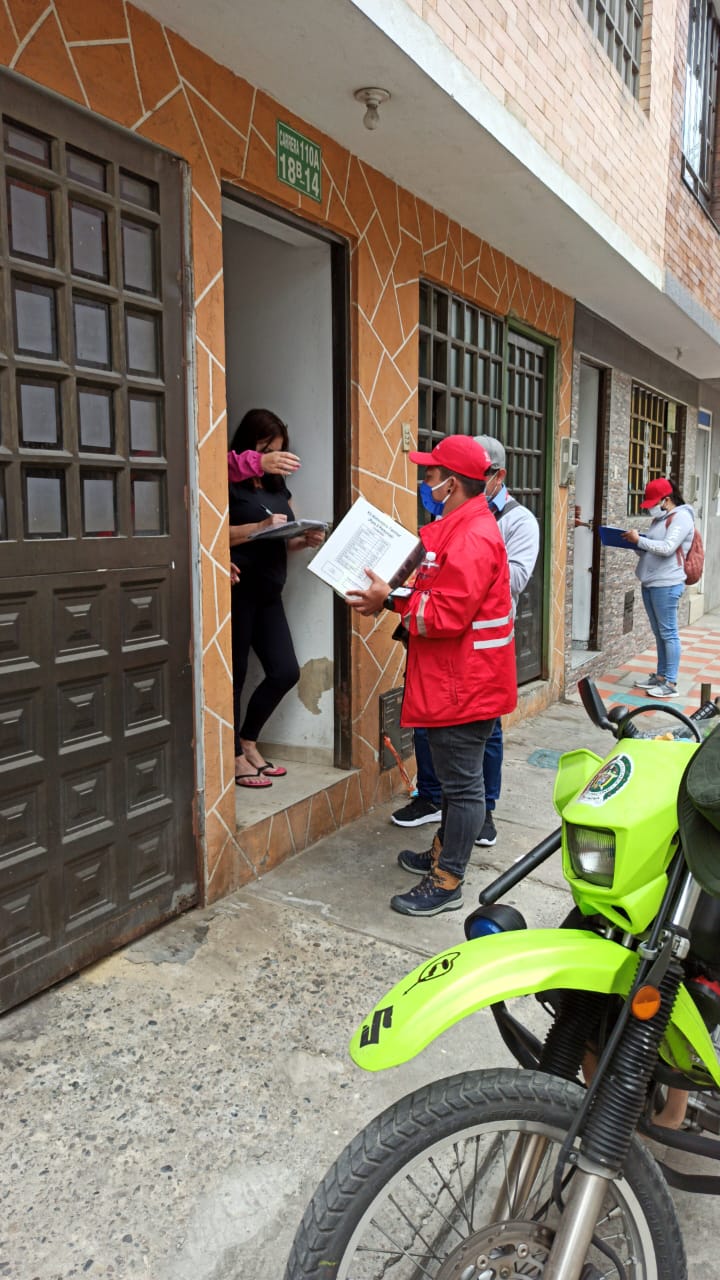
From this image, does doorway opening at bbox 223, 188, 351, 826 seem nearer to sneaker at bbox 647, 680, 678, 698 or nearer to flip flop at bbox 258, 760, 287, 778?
flip flop at bbox 258, 760, 287, 778

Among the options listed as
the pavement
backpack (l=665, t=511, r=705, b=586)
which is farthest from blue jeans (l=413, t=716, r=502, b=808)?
backpack (l=665, t=511, r=705, b=586)

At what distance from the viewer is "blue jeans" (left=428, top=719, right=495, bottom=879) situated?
3.48 meters

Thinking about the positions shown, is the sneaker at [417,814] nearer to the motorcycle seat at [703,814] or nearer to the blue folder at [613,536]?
the motorcycle seat at [703,814]

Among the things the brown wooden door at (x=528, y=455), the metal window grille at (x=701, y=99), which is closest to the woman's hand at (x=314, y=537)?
the brown wooden door at (x=528, y=455)

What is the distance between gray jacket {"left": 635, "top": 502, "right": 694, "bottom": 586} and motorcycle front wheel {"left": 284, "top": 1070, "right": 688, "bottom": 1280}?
683 cm

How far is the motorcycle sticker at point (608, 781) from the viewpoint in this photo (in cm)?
162

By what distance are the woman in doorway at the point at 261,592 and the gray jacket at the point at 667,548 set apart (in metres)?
4.42

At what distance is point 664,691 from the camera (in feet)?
25.6

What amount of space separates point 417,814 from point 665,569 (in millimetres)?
4450

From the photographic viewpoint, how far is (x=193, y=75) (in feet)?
10.6

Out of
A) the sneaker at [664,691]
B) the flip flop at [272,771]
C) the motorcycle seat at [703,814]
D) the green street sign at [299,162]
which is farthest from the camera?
the sneaker at [664,691]

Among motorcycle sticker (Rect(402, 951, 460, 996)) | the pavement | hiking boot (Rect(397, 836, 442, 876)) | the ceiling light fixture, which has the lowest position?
the pavement

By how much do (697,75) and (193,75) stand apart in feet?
25.7

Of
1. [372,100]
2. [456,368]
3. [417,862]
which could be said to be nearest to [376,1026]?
[417,862]
